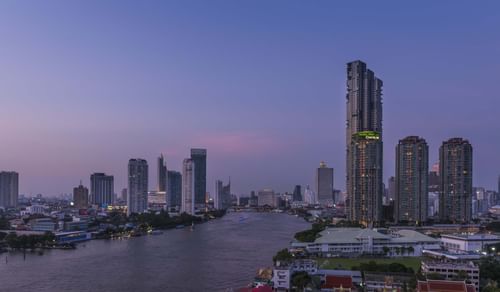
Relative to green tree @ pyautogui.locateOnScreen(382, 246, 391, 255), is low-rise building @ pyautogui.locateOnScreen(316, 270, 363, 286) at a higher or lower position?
higher

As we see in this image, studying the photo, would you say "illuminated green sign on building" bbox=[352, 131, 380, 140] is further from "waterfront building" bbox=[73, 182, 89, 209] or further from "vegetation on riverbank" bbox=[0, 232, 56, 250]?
"waterfront building" bbox=[73, 182, 89, 209]

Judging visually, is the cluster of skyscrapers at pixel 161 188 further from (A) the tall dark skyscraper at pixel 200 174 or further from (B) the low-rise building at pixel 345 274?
(B) the low-rise building at pixel 345 274

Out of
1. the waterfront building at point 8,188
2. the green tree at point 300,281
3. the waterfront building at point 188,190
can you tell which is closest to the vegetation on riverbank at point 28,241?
the green tree at point 300,281

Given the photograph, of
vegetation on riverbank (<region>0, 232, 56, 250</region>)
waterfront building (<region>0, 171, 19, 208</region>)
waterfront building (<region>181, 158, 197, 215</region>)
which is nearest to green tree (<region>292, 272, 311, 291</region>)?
vegetation on riverbank (<region>0, 232, 56, 250</region>)

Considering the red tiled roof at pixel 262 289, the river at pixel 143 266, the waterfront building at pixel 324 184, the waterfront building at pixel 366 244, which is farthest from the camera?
the waterfront building at pixel 324 184

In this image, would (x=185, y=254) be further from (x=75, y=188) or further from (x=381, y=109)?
(x=75, y=188)

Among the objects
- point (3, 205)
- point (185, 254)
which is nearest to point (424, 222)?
point (185, 254)
